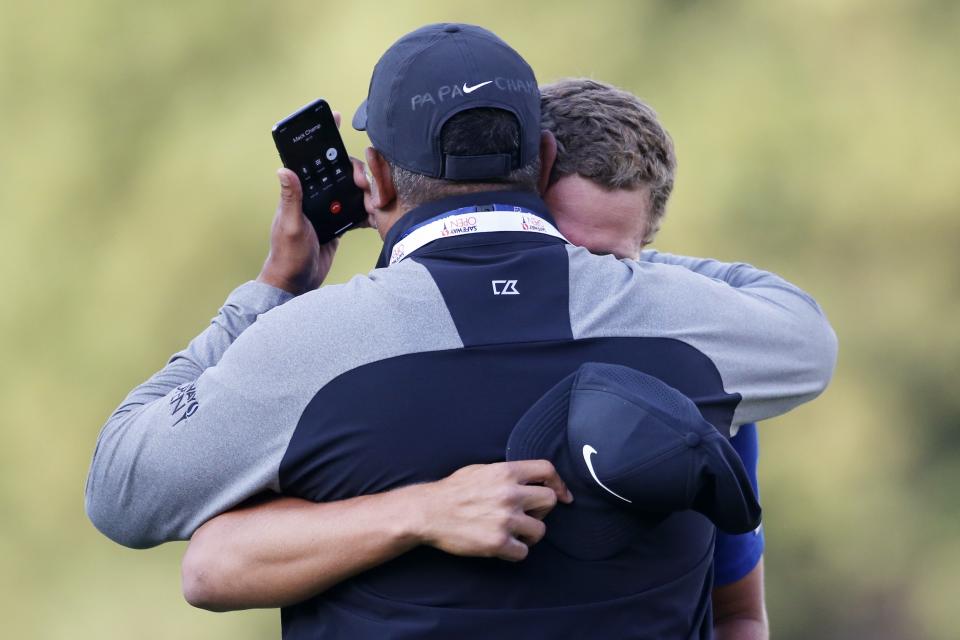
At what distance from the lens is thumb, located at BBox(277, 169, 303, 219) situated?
1.55 m

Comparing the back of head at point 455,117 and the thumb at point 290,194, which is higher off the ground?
the back of head at point 455,117

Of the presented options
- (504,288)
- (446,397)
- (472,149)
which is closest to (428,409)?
(446,397)

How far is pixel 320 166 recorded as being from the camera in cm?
158

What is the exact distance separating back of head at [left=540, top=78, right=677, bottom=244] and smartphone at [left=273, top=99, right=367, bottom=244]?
273 mm

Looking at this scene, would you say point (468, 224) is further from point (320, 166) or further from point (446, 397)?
point (320, 166)

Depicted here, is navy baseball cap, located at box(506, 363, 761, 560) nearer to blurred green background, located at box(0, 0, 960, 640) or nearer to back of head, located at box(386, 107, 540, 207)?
back of head, located at box(386, 107, 540, 207)

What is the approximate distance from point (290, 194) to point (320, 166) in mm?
57

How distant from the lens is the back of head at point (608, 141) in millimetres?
1508

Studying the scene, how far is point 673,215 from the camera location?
3967 mm

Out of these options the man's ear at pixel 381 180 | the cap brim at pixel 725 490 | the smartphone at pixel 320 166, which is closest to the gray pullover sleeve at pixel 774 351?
the cap brim at pixel 725 490

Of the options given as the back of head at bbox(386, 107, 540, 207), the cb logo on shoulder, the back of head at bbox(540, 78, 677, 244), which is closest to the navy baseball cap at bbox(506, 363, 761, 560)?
the cb logo on shoulder

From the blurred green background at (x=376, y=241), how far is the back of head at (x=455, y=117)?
104 inches

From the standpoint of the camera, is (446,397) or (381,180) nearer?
(446,397)

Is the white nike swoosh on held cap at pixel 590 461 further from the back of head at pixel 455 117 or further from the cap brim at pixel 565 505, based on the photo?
the back of head at pixel 455 117
